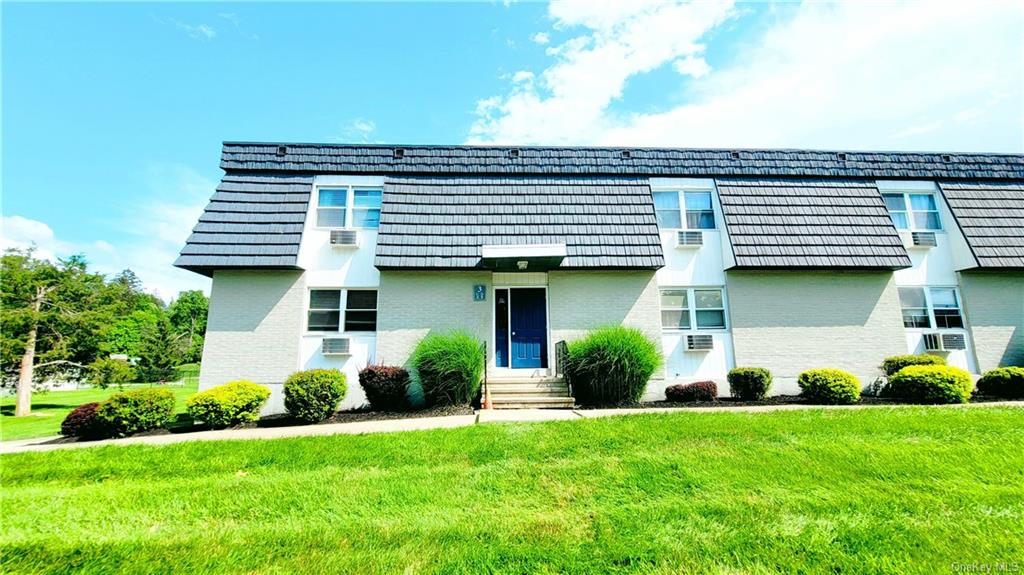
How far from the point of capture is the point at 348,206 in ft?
39.5

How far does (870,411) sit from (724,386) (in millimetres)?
3938

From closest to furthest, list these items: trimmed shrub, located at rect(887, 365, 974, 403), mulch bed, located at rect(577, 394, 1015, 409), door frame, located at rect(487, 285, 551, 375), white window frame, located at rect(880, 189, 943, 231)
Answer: trimmed shrub, located at rect(887, 365, 974, 403) < mulch bed, located at rect(577, 394, 1015, 409) < door frame, located at rect(487, 285, 551, 375) < white window frame, located at rect(880, 189, 943, 231)

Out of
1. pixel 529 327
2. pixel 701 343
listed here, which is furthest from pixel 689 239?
pixel 529 327

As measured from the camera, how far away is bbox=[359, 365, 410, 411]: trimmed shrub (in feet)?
31.0

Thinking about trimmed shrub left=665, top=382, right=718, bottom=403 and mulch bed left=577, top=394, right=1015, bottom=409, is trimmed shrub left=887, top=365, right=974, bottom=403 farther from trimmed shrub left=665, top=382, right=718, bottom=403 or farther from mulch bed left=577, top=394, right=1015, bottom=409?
trimmed shrub left=665, top=382, right=718, bottom=403

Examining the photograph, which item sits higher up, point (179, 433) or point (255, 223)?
point (255, 223)

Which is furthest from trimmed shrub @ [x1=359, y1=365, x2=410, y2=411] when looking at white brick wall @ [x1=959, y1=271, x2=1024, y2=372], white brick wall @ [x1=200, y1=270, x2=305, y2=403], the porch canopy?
white brick wall @ [x1=959, y1=271, x2=1024, y2=372]

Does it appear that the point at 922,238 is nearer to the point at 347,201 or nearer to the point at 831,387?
the point at 831,387

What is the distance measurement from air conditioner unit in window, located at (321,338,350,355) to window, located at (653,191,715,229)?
965cm

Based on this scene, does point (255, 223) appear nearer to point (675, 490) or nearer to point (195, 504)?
point (195, 504)

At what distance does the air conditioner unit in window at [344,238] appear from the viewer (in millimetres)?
11516

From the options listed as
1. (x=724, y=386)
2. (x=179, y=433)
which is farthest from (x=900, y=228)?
(x=179, y=433)

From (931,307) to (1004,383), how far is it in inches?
105

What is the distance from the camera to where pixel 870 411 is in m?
7.16
